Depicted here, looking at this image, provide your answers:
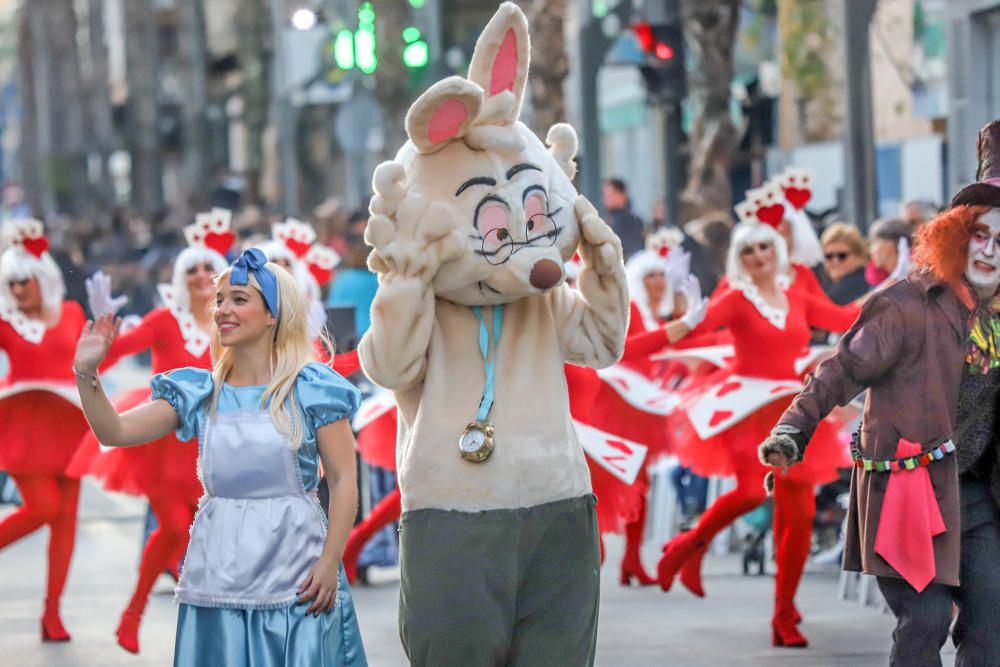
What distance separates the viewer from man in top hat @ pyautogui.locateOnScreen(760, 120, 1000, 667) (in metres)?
6.41

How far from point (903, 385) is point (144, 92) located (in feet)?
145

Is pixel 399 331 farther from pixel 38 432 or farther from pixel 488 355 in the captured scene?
pixel 38 432

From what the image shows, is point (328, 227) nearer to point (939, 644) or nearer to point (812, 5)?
point (812, 5)

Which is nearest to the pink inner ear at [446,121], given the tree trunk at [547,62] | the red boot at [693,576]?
the red boot at [693,576]

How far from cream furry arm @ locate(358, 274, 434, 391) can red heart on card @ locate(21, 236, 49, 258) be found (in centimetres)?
466

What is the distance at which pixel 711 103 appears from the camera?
18156mm

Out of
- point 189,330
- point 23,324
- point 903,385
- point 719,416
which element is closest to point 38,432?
point 23,324

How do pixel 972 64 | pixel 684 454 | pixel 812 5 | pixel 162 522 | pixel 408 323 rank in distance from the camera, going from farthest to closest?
pixel 812 5
pixel 972 64
pixel 684 454
pixel 162 522
pixel 408 323

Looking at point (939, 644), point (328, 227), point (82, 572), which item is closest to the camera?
point (939, 644)

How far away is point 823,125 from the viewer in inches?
1190

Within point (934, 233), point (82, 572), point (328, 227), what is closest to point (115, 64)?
point (328, 227)

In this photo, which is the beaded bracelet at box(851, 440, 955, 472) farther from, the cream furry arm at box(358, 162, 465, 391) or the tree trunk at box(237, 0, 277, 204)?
the tree trunk at box(237, 0, 277, 204)

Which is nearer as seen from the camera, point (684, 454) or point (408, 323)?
point (408, 323)

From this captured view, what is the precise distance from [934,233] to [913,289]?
0.20 m
